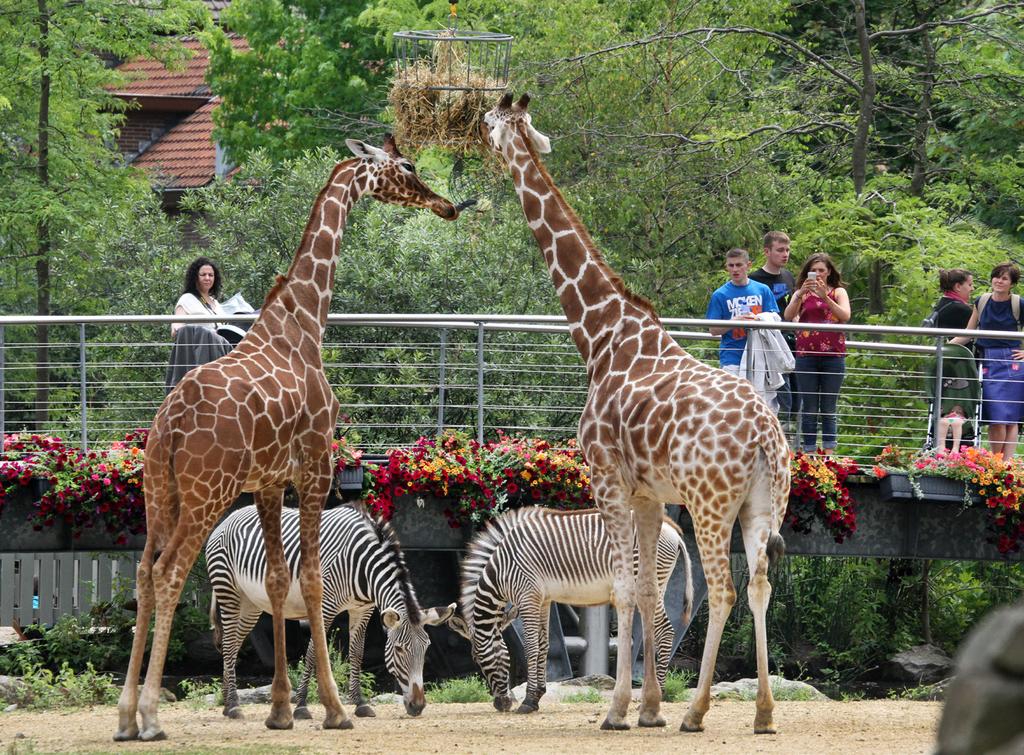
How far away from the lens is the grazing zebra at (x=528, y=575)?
11875 mm

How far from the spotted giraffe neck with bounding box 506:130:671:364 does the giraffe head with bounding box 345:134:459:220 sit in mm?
747

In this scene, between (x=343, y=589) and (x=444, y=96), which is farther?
(x=444, y=96)

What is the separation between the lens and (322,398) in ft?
32.4

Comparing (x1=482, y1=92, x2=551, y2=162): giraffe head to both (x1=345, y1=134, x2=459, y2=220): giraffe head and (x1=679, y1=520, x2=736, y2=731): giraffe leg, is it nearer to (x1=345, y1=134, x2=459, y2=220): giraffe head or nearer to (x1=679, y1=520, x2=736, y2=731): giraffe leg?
(x1=345, y1=134, x2=459, y2=220): giraffe head

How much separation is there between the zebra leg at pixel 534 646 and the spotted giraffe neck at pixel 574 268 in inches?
101

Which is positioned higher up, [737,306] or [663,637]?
[737,306]

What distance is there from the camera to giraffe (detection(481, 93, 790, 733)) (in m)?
9.02

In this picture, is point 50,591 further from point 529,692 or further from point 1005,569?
point 1005,569

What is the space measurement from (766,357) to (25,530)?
240 inches

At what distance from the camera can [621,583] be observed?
9.44 m

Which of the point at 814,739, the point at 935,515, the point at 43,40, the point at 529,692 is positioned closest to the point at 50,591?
the point at 43,40

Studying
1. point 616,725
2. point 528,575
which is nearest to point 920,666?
point 528,575

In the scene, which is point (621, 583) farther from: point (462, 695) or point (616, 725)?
point (462, 695)

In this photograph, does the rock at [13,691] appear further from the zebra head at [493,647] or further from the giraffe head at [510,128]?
the giraffe head at [510,128]
